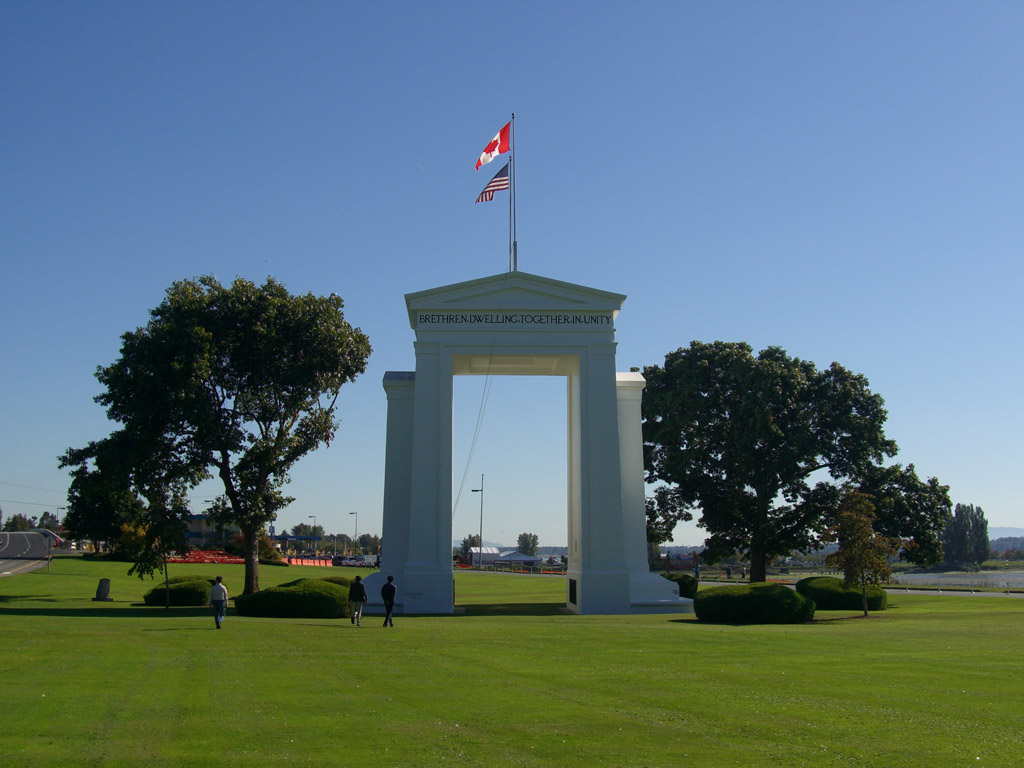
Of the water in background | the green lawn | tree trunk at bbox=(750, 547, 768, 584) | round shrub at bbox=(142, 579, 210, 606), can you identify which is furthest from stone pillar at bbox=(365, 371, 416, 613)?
the water in background

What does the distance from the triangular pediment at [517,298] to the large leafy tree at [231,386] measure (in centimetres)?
584

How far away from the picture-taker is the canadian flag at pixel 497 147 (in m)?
Answer: 34.2

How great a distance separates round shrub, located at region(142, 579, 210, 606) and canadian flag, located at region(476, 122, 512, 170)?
19841 millimetres

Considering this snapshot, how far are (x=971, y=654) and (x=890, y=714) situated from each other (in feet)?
20.5

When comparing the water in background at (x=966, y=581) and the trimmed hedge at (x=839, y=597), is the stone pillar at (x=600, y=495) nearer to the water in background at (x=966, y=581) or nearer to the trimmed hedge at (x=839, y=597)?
the trimmed hedge at (x=839, y=597)

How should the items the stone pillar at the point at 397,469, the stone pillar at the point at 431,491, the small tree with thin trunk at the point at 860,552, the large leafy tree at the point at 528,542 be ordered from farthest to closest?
1. the large leafy tree at the point at 528,542
2. the stone pillar at the point at 397,469
3. the stone pillar at the point at 431,491
4. the small tree with thin trunk at the point at 860,552

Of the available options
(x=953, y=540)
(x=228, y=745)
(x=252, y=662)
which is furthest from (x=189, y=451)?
(x=953, y=540)

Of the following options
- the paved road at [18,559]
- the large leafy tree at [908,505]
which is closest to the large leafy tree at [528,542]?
the paved road at [18,559]

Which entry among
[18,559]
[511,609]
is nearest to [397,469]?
[511,609]

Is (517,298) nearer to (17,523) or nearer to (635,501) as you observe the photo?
(635,501)

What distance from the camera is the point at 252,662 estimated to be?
13641 mm

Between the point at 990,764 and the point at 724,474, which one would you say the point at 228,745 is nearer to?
the point at 990,764

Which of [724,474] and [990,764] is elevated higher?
[724,474]

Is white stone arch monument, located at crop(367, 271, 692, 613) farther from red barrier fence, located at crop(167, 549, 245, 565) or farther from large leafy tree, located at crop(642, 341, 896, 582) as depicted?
red barrier fence, located at crop(167, 549, 245, 565)
